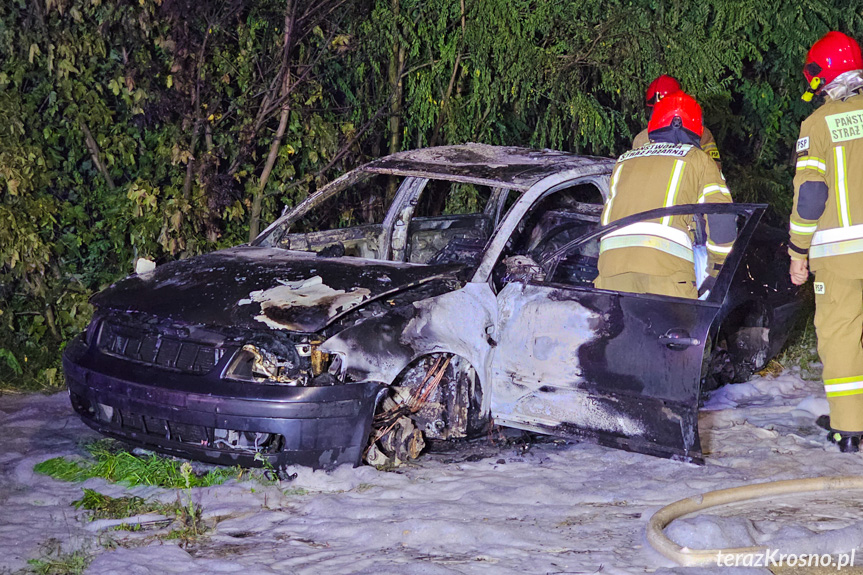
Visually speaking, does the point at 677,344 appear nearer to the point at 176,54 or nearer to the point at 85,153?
the point at 176,54

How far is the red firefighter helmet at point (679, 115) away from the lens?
16.9 feet

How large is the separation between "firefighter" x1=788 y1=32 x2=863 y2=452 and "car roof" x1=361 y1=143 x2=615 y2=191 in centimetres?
122

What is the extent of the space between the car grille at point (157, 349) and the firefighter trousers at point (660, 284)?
2066 mm

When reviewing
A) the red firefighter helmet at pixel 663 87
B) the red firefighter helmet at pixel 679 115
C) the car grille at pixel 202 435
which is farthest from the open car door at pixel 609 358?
the red firefighter helmet at pixel 663 87

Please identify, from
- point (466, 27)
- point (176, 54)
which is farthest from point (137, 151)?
point (466, 27)

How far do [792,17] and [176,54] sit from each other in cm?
538

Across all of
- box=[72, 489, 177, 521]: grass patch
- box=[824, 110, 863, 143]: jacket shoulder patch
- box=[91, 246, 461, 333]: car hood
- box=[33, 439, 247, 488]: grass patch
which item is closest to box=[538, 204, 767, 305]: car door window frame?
box=[824, 110, 863, 143]: jacket shoulder patch

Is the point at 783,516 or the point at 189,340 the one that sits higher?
the point at 189,340

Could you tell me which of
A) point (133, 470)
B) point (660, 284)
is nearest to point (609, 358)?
point (660, 284)

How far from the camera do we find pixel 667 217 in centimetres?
498

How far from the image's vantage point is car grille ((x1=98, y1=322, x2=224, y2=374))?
4594 mm

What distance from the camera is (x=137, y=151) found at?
7711 millimetres

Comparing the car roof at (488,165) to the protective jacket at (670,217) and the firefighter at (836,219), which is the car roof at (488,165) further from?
the firefighter at (836,219)

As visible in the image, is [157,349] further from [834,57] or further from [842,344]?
[834,57]
